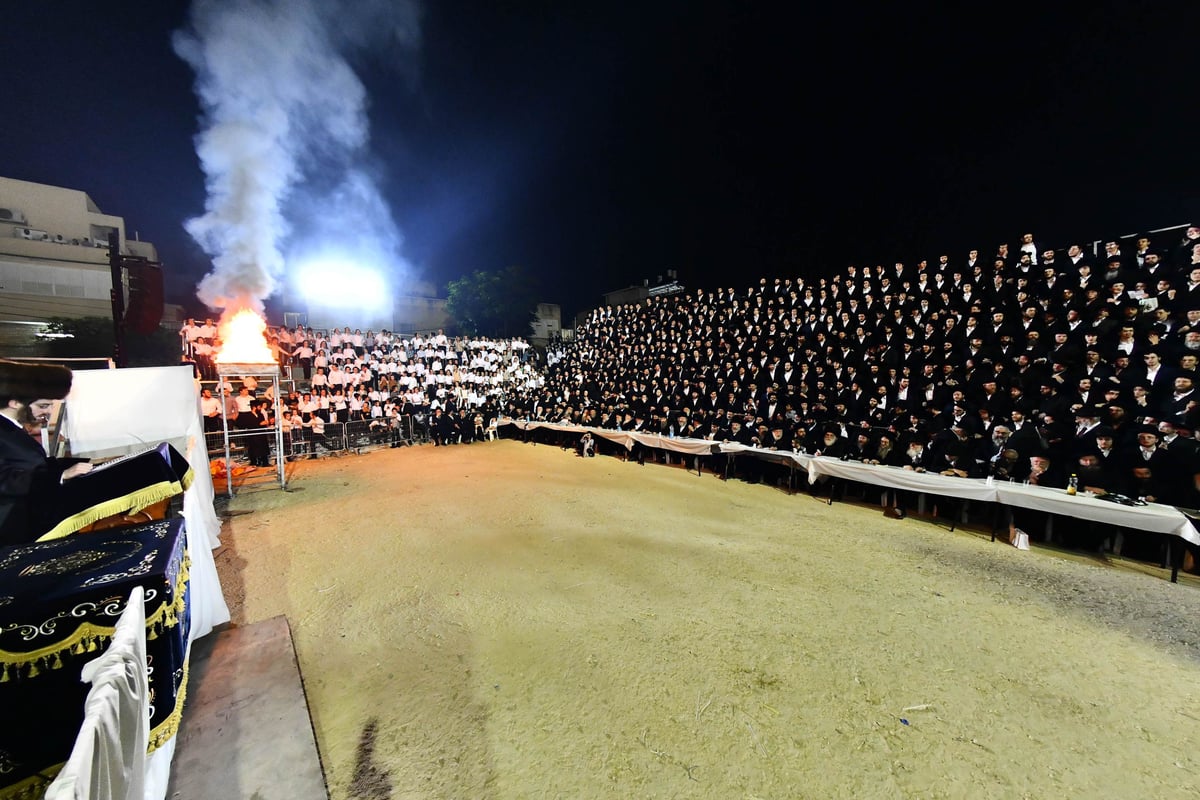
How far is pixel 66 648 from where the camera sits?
1.87 meters

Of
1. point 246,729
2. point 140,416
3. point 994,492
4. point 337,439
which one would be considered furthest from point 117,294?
point 994,492

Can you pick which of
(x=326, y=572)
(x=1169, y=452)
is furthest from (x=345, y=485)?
(x=1169, y=452)

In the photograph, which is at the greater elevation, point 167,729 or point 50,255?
point 50,255

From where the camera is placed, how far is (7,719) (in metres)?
1.79

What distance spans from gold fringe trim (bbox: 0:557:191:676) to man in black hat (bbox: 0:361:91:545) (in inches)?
60.9

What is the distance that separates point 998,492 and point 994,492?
1.8 inches

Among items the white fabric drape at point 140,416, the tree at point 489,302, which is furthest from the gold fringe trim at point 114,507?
the tree at point 489,302

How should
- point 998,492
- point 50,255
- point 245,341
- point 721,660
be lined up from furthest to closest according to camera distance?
1. point 50,255
2. point 245,341
3. point 998,492
4. point 721,660

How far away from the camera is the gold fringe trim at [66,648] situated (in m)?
1.77

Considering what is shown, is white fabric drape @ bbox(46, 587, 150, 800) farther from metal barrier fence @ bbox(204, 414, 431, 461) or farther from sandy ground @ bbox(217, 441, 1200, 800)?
metal barrier fence @ bbox(204, 414, 431, 461)

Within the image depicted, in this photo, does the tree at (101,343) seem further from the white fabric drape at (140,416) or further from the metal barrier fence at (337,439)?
the white fabric drape at (140,416)

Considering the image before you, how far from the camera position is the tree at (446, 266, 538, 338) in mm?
29391

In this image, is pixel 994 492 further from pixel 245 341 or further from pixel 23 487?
pixel 245 341

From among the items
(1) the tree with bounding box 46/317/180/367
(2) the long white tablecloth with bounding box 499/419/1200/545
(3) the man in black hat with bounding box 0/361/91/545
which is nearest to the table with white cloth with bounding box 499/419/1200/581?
(2) the long white tablecloth with bounding box 499/419/1200/545
